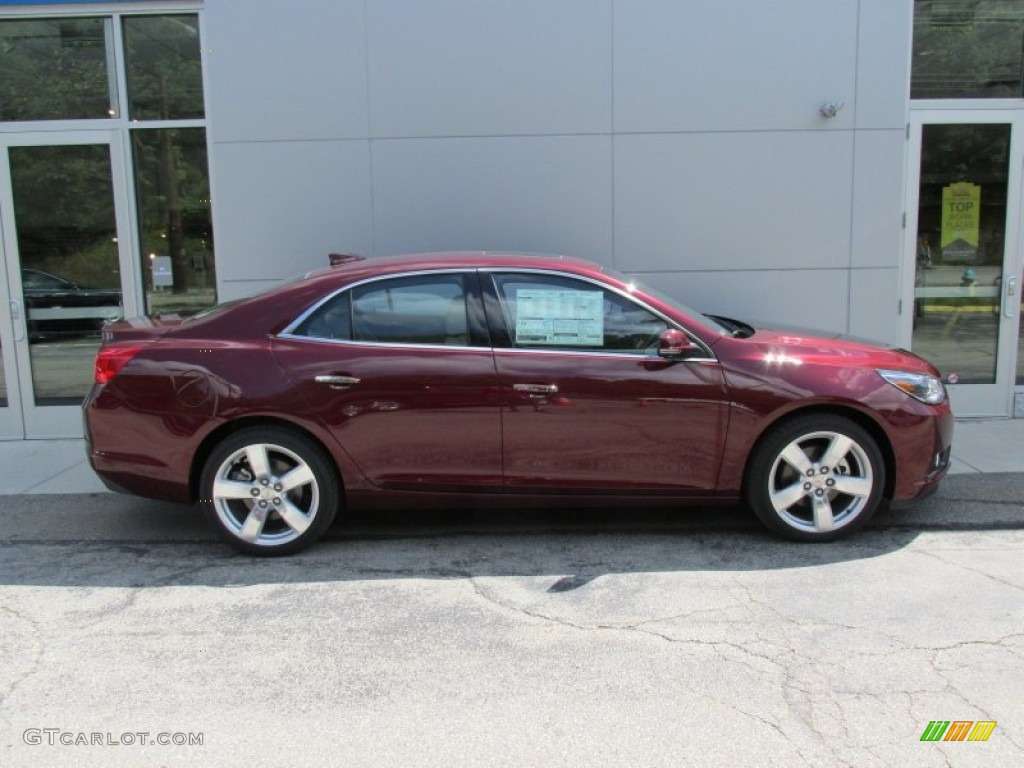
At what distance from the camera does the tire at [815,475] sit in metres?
4.52

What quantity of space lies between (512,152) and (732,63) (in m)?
2.00

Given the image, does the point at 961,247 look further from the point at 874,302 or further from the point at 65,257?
the point at 65,257

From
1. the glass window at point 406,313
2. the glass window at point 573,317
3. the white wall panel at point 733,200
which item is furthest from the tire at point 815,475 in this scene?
the white wall panel at point 733,200

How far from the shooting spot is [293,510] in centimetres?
455

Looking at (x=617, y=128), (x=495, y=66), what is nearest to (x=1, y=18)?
(x=495, y=66)

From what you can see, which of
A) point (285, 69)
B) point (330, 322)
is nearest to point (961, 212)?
point (330, 322)

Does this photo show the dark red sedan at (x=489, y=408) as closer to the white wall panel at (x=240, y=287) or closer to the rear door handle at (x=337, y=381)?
the rear door handle at (x=337, y=381)

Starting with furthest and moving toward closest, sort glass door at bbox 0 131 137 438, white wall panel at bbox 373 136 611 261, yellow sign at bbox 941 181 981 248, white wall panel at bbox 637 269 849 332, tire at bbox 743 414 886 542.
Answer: yellow sign at bbox 941 181 981 248 < glass door at bbox 0 131 137 438 < white wall panel at bbox 637 269 849 332 < white wall panel at bbox 373 136 611 261 < tire at bbox 743 414 886 542

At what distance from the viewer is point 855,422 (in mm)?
4586

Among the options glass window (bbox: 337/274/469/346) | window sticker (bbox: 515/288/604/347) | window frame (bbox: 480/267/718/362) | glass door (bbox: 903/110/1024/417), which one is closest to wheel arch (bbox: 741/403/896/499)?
window frame (bbox: 480/267/718/362)

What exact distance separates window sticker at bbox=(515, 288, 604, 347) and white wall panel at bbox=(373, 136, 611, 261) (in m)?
2.71

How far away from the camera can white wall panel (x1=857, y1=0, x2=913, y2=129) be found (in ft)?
22.9

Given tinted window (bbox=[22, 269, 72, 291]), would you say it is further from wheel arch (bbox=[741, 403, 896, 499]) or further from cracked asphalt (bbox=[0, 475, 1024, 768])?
wheel arch (bbox=[741, 403, 896, 499])

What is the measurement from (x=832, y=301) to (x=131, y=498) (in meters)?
5.86
